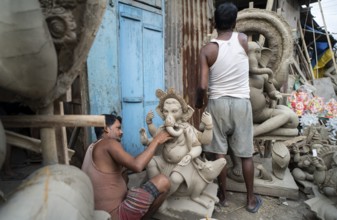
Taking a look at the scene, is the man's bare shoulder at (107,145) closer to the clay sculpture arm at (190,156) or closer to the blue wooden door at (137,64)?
the clay sculpture arm at (190,156)

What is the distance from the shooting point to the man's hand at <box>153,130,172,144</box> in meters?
2.44

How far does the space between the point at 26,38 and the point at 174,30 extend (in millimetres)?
3877

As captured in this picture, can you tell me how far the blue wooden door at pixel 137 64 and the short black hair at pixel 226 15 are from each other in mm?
1684

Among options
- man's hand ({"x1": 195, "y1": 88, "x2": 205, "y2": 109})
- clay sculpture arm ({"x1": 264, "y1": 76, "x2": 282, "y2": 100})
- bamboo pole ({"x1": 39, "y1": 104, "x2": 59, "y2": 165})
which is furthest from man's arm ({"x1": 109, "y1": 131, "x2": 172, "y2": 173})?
clay sculpture arm ({"x1": 264, "y1": 76, "x2": 282, "y2": 100})

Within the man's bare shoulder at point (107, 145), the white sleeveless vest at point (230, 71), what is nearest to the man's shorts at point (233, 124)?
the white sleeveless vest at point (230, 71)

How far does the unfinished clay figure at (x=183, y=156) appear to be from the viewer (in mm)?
2576

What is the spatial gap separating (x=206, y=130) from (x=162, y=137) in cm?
49

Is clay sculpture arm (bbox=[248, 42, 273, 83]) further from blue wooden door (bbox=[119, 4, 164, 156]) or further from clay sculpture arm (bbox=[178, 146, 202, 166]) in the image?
blue wooden door (bbox=[119, 4, 164, 156])

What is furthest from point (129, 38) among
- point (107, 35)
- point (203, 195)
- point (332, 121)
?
point (332, 121)

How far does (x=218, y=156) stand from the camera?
2.86 metres

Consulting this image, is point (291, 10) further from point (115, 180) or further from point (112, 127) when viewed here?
point (115, 180)

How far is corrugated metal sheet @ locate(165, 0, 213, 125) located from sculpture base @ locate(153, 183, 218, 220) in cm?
244

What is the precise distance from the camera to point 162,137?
2.49 m

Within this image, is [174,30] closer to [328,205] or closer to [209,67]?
[209,67]
